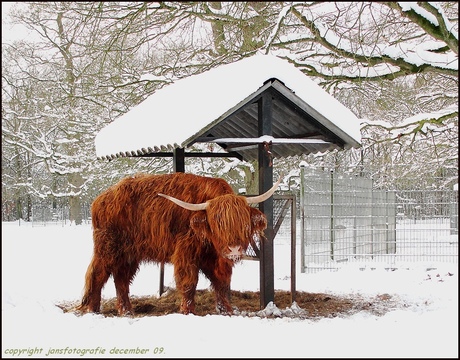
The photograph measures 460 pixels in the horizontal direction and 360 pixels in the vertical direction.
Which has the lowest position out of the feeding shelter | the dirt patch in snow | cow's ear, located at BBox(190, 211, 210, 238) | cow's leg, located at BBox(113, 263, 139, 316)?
the dirt patch in snow

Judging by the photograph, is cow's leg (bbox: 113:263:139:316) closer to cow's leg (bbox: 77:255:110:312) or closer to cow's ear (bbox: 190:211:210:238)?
cow's leg (bbox: 77:255:110:312)

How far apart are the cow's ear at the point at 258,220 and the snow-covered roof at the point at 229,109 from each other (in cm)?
100

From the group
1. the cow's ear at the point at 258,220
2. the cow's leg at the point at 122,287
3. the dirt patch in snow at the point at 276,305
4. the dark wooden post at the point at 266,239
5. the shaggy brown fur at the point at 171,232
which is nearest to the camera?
the shaggy brown fur at the point at 171,232

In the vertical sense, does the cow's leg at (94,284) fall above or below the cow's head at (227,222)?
below

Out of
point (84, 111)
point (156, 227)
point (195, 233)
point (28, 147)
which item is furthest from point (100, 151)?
point (28, 147)

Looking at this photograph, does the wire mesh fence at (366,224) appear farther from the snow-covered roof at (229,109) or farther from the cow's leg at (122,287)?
the cow's leg at (122,287)

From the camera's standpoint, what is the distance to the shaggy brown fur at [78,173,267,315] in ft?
21.7

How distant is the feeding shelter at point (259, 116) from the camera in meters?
6.88

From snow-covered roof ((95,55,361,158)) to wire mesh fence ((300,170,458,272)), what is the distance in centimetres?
380

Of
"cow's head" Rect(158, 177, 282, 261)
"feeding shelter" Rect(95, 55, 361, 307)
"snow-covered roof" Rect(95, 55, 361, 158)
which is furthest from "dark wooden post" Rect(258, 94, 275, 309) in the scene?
"cow's head" Rect(158, 177, 282, 261)

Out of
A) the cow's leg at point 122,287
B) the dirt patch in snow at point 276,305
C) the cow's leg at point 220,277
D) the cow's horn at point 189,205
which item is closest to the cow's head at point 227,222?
the cow's horn at point 189,205

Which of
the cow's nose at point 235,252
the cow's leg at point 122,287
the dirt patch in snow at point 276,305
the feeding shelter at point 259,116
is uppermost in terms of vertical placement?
the feeding shelter at point 259,116

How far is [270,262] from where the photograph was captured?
7422 mm

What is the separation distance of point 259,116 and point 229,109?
0.66 m
